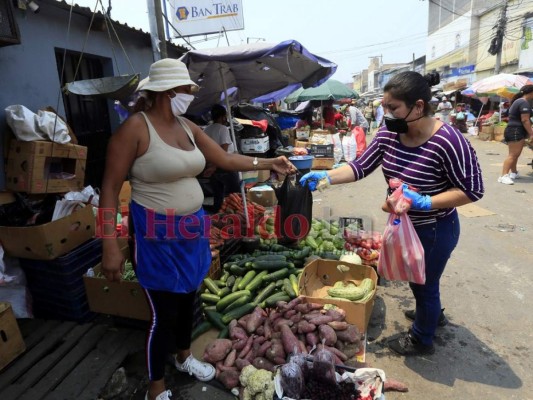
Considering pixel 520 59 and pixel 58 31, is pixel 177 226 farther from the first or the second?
pixel 520 59

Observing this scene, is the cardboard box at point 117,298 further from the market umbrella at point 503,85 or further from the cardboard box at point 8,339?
the market umbrella at point 503,85

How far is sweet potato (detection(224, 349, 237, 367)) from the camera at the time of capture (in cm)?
278

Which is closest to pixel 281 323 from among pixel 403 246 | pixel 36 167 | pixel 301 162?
pixel 403 246

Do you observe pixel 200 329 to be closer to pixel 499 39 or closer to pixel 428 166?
pixel 428 166

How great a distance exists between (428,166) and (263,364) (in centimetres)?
184

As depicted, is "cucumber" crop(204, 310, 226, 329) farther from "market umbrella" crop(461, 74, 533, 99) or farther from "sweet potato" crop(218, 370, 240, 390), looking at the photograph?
"market umbrella" crop(461, 74, 533, 99)

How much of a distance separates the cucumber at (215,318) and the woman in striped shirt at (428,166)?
1.68 metres

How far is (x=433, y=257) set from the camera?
2.62 m

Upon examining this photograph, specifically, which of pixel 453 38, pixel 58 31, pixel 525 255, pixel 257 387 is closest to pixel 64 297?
pixel 257 387

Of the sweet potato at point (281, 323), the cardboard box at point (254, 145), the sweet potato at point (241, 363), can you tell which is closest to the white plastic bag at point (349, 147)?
the cardboard box at point (254, 145)

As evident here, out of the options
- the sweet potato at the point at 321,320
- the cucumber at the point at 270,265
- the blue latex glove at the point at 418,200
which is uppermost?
the blue latex glove at the point at 418,200

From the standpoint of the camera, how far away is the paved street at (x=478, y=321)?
2.69m

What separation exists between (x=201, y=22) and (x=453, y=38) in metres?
35.1

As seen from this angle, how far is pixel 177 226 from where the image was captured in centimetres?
221
